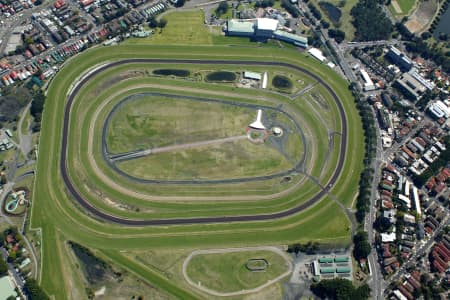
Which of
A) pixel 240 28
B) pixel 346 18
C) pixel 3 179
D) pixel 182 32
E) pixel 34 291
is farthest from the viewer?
pixel 346 18

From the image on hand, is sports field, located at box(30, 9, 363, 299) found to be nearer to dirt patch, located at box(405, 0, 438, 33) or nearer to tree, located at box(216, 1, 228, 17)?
tree, located at box(216, 1, 228, 17)

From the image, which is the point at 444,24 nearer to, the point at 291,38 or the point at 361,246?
the point at 291,38

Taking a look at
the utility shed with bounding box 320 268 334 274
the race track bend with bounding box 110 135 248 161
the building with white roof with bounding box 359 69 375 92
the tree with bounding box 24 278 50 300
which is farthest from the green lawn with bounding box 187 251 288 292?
the building with white roof with bounding box 359 69 375 92

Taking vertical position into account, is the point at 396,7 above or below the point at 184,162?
above

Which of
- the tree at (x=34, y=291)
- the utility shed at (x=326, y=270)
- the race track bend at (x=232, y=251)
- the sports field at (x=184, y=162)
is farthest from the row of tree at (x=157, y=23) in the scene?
the utility shed at (x=326, y=270)

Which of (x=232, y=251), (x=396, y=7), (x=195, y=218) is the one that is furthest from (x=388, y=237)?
(x=396, y=7)

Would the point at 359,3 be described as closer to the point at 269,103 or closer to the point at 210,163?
the point at 269,103

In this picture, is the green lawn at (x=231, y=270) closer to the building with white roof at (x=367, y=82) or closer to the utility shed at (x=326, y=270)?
the utility shed at (x=326, y=270)
